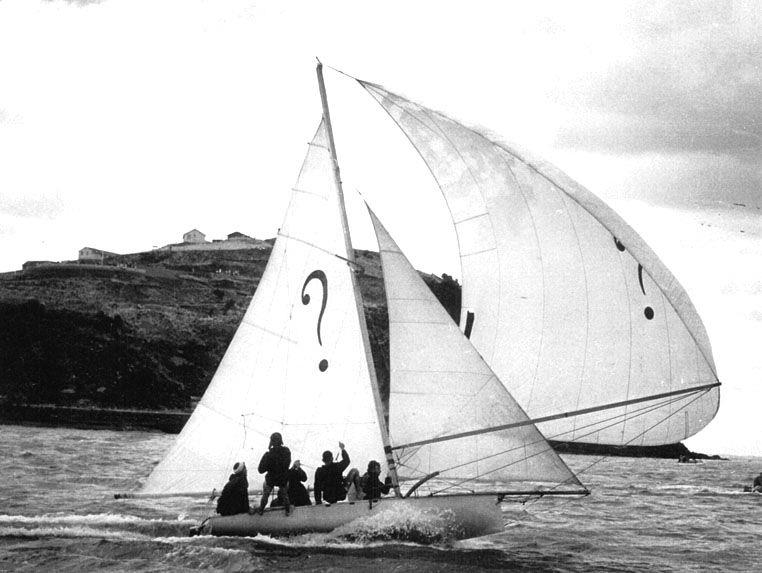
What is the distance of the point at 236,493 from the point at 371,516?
3.22 m

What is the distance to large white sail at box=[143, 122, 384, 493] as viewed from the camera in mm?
20188

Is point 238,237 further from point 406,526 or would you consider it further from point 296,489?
point 406,526

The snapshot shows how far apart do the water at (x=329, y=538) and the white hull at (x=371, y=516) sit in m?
0.27

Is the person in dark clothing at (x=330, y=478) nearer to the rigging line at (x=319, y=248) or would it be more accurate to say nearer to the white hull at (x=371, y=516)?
the white hull at (x=371, y=516)

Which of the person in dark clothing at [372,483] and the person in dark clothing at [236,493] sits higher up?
the person in dark clothing at [372,483]

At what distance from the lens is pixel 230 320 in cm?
12700

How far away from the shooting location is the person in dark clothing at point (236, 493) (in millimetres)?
19891

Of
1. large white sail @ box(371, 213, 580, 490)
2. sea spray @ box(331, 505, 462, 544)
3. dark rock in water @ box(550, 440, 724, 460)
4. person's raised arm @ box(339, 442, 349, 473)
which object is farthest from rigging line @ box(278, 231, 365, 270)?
dark rock in water @ box(550, 440, 724, 460)

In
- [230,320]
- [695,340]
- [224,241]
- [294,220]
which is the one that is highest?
[224,241]

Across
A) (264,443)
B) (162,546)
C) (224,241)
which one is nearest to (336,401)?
(264,443)

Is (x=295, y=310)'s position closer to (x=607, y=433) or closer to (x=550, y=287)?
(x=550, y=287)

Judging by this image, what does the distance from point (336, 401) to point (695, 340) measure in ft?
24.7

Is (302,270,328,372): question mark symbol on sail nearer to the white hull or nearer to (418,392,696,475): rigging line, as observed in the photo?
the white hull

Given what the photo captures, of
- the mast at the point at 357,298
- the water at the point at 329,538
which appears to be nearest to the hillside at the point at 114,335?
the water at the point at 329,538
